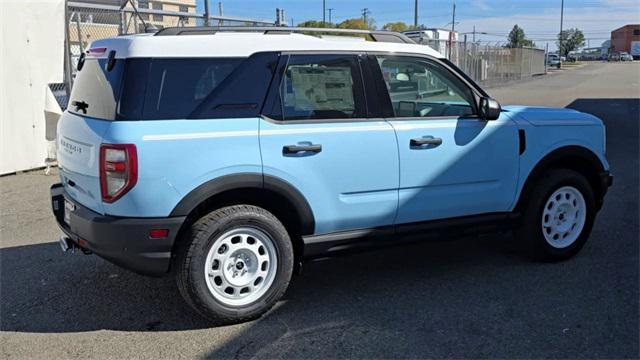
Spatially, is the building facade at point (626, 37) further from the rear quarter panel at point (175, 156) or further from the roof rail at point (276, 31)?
the rear quarter panel at point (175, 156)

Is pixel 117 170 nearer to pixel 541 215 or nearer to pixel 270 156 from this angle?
pixel 270 156

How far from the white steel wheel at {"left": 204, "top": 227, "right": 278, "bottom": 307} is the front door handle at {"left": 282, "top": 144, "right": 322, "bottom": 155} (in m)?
0.56

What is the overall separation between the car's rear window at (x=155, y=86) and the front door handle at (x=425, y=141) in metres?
1.38

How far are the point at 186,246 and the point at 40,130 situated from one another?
673 centimetres

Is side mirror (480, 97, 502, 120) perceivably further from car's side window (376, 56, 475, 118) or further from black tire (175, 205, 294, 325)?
black tire (175, 205, 294, 325)

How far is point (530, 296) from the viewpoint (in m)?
4.55

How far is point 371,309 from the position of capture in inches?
171

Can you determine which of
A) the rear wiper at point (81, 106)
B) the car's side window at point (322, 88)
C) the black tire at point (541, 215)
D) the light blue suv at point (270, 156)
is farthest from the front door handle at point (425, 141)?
the rear wiper at point (81, 106)

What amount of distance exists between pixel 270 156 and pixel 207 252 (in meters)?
0.73

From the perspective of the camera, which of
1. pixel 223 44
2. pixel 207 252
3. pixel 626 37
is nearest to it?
pixel 207 252

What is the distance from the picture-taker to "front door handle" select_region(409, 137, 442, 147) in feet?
14.8

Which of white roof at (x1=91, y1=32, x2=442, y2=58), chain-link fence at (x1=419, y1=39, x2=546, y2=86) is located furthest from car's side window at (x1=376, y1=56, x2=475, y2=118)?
chain-link fence at (x1=419, y1=39, x2=546, y2=86)

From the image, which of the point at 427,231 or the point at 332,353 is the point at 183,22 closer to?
the point at 427,231

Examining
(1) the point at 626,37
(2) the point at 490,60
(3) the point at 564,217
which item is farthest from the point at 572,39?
(3) the point at 564,217
